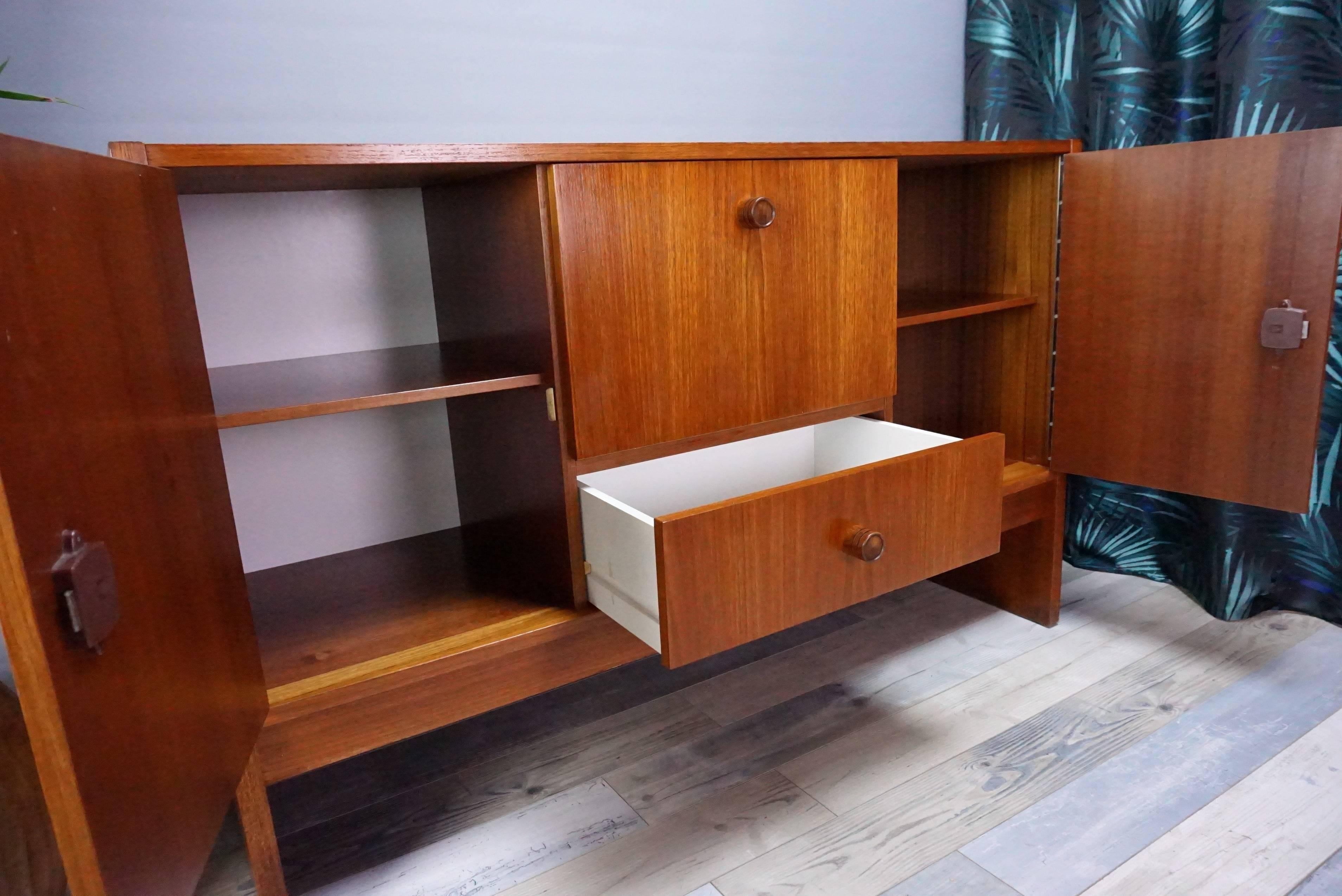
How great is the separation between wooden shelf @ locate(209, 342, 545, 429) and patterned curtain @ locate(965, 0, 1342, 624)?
1188 mm

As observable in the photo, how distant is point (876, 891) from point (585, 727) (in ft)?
1.62

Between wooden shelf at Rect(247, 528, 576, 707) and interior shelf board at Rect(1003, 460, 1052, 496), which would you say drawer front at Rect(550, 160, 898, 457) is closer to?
wooden shelf at Rect(247, 528, 576, 707)

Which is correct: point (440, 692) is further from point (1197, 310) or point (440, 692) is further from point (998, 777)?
point (1197, 310)

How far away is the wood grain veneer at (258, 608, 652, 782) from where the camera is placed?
0.88m

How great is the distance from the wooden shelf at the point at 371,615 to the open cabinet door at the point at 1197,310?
0.85 m

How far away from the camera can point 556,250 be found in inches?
35.9

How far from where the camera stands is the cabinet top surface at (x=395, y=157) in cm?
78

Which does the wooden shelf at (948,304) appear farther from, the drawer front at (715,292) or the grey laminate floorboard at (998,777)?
the grey laminate floorboard at (998,777)

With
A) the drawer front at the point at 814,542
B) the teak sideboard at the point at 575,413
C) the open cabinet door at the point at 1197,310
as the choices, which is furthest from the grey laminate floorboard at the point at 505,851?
the open cabinet door at the point at 1197,310

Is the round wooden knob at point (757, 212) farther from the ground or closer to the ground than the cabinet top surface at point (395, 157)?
closer to the ground

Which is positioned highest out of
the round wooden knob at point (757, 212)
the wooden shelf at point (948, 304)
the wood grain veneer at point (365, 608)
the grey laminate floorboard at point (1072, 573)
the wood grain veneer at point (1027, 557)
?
the round wooden knob at point (757, 212)

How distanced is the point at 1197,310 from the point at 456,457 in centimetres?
104

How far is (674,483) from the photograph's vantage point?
4.41 feet

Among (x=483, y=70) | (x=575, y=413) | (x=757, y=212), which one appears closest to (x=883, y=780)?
(x=575, y=413)
